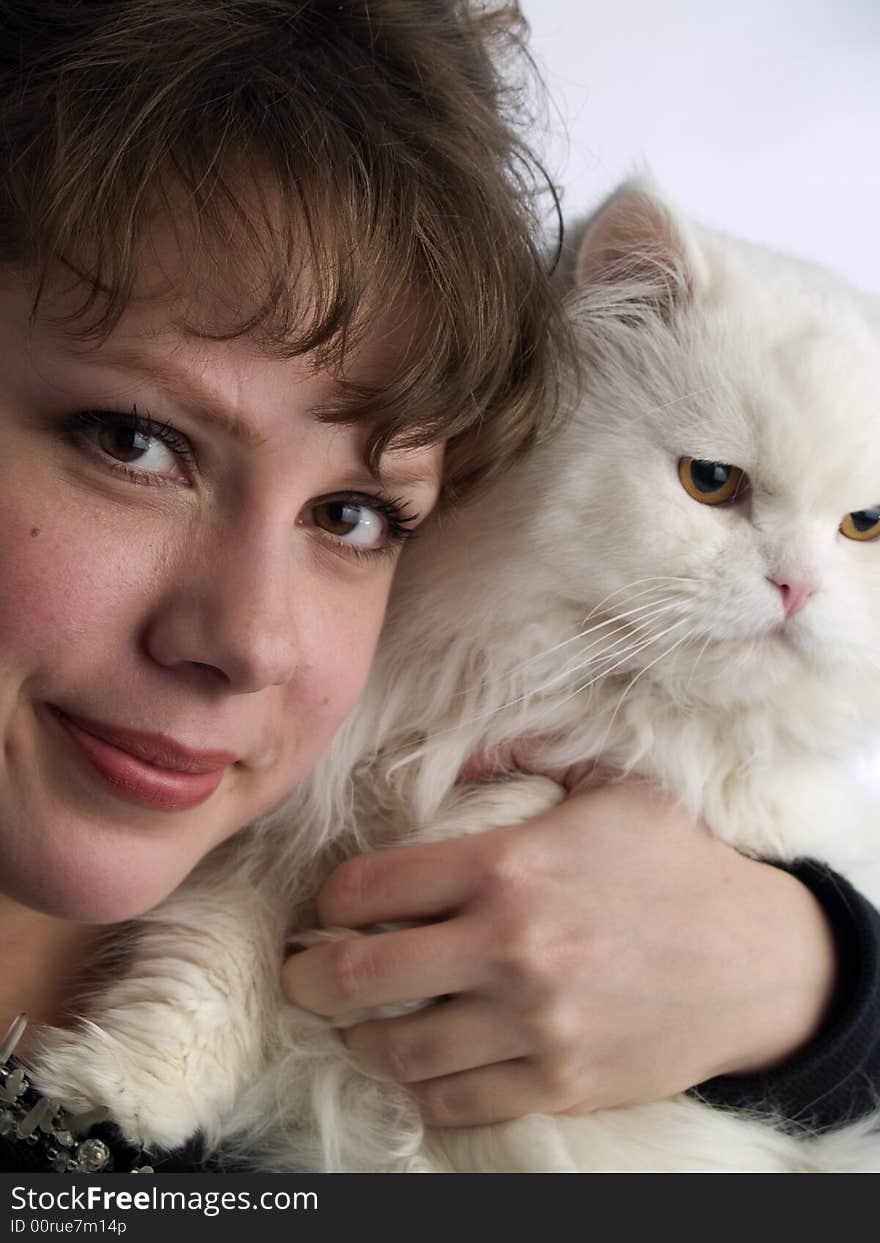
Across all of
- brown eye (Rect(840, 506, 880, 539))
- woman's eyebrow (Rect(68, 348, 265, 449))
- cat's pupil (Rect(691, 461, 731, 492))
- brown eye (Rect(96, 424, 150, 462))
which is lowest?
brown eye (Rect(96, 424, 150, 462))

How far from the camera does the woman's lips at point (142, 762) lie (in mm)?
975

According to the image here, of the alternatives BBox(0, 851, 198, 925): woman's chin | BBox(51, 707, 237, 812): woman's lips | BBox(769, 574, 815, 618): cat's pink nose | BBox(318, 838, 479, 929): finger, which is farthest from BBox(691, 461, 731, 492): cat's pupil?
BBox(0, 851, 198, 925): woman's chin

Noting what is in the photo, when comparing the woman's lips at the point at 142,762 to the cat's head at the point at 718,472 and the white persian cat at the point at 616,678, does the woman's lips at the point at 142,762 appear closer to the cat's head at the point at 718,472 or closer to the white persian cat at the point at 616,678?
the white persian cat at the point at 616,678

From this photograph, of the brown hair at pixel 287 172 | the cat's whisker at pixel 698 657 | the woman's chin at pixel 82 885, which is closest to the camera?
the brown hair at pixel 287 172

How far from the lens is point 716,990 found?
1.18 meters

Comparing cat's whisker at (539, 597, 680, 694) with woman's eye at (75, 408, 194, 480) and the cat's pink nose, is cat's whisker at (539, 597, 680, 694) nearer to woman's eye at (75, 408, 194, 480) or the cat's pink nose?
the cat's pink nose

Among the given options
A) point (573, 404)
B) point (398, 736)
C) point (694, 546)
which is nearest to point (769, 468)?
point (694, 546)

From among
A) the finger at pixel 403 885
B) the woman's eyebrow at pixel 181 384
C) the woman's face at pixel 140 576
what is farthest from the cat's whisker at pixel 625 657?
the woman's eyebrow at pixel 181 384

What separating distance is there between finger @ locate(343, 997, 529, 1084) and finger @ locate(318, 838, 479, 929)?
0.34ft

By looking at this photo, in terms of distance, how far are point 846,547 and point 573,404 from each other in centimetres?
35

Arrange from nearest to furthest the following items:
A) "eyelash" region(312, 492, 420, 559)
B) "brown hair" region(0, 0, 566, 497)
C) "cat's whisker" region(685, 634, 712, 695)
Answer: "brown hair" region(0, 0, 566, 497)
"eyelash" region(312, 492, 420, 559)
"cat's whisker" region(685, 634, 712, 695)

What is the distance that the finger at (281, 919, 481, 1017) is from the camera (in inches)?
44.0

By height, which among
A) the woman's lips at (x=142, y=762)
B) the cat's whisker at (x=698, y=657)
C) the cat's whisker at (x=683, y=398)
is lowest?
the woman's lips at (x=142, y=762)

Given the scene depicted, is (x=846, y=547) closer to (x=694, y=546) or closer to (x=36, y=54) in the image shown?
(x=694, y=546)
